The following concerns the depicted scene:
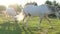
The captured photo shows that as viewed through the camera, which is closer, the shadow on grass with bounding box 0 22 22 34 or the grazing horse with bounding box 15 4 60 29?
the shadow on grass with bounding box 0 22 22 34

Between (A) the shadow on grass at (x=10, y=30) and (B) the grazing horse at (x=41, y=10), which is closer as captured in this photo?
(A) the shadow on grass at (x=10, y=30)

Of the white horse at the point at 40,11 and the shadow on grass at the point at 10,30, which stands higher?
the white horse at the point at 40,11

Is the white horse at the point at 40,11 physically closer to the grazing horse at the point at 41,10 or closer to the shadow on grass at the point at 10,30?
the grazing horse at the point at 41,10

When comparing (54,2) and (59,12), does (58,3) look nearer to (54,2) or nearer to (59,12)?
(54,2)

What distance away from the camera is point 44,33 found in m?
9.42

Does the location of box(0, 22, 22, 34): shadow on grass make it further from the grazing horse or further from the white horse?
the grazing horse

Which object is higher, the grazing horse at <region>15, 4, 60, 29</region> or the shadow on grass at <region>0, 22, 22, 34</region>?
the grazing horse at <region>15, 4, 60, 29</region>

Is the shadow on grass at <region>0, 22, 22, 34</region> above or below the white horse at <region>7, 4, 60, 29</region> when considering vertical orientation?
below

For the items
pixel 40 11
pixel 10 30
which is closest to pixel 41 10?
pixel 40 11

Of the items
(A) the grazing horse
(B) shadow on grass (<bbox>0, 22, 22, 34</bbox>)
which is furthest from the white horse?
(B) shadow on grass (<bbox>0, 22, 22, 34</bbox>)

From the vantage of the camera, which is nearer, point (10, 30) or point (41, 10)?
point (10, 30)

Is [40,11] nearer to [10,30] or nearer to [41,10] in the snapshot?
[41,10]

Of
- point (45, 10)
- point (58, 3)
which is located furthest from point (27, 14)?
point (58, 3)

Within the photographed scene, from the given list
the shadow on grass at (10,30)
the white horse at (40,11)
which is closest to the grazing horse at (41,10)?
the white horse at (40,11)
